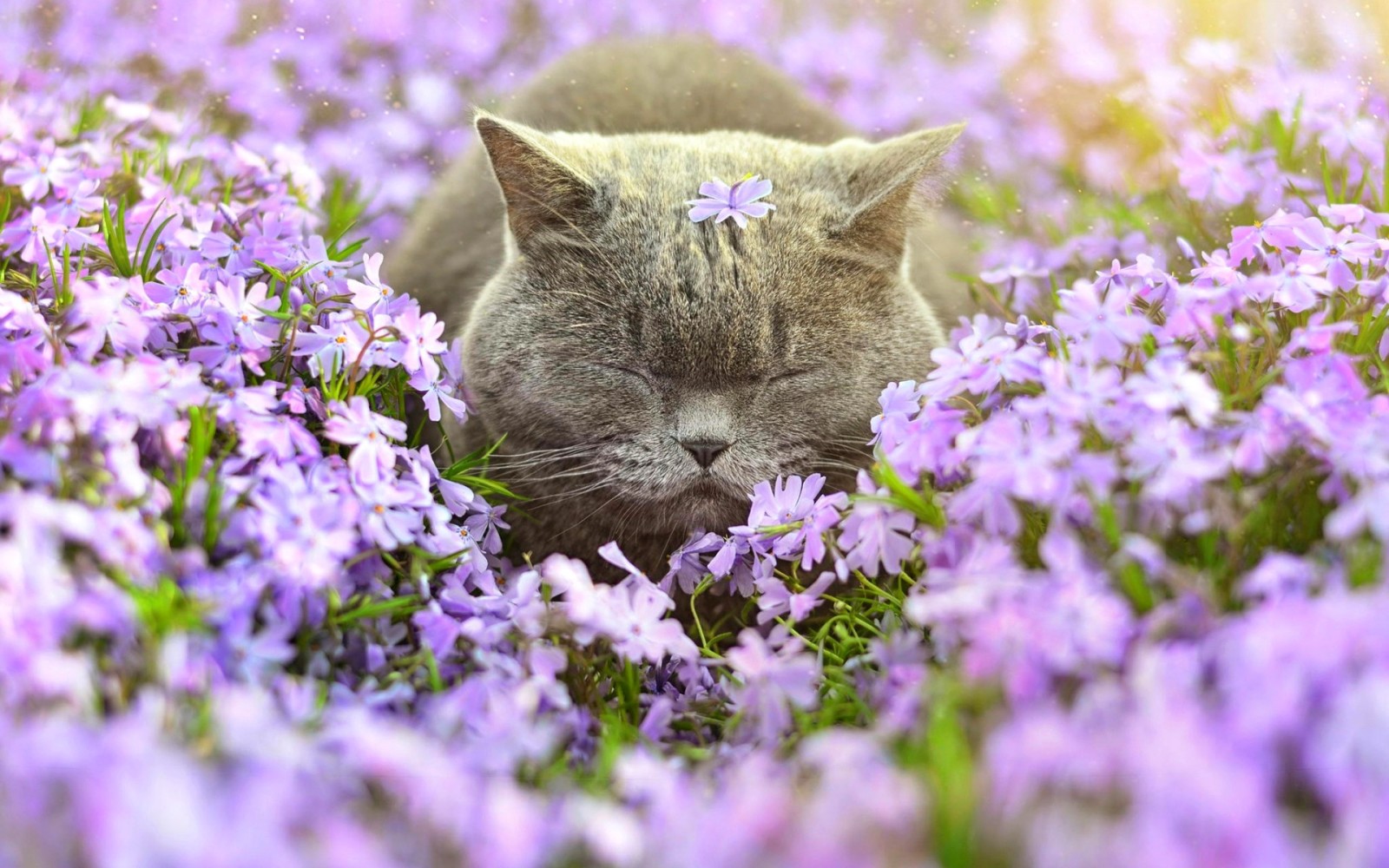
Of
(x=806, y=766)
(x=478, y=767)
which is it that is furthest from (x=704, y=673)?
(x=478, y=767)

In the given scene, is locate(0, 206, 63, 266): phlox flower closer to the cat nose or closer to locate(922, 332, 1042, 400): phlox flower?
the cat nose

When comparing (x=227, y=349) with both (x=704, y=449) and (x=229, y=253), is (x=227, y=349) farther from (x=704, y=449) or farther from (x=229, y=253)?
(x=704, y=449)

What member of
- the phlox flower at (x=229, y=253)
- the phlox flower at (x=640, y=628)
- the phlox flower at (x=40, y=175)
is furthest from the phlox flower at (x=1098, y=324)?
the phlox flower at (x=40, y=175)

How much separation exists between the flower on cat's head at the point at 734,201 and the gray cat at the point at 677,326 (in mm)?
41

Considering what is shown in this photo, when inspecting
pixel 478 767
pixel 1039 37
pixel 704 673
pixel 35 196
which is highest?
pixel 1039 37

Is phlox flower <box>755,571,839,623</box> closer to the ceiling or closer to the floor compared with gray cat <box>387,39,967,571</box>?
closer to the floor

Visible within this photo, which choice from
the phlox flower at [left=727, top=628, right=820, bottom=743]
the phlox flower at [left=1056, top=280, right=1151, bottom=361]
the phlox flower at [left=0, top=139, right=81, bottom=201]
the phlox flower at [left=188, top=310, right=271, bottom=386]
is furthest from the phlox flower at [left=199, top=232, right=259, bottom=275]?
the phlox flower at [left=1056, top=280, right=1151, bottom=361]

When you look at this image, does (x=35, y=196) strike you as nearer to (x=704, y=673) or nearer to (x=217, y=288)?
(x=217, y=288)

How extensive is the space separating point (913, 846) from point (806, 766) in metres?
0.26

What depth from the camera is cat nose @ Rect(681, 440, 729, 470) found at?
56.7 inches

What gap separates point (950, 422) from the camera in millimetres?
1180

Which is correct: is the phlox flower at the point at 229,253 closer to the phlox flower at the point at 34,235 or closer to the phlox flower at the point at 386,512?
the phlox flower at the point at 34,235

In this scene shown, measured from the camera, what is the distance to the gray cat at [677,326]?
1467 millimetres

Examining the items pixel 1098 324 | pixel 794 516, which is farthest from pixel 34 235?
pixel 1098 324
